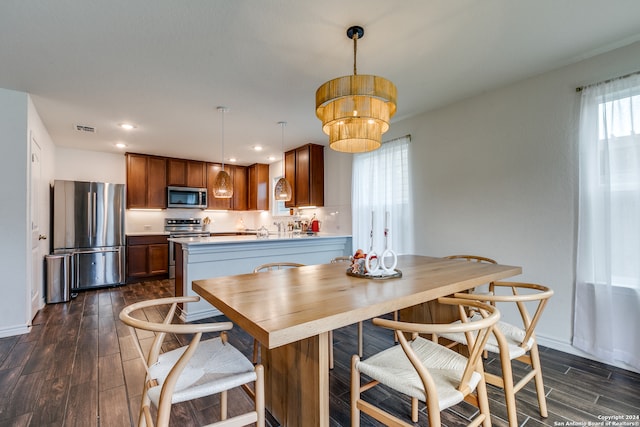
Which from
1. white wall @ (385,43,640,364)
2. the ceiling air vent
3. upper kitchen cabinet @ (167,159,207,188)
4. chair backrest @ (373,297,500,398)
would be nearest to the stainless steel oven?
upper kitchen cabinet @ (167,159,207,188)

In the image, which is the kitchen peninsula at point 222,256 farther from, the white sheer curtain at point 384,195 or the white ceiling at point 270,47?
the white ceiling at point 270,47

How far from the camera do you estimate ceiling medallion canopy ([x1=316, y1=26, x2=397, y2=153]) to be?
1677 mm

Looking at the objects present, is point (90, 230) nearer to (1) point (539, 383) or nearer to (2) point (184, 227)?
(2) point (184, 227)

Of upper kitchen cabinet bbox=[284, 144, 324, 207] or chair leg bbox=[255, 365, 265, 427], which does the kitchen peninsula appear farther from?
chair leg bbox=[255, 365, 265, 427]

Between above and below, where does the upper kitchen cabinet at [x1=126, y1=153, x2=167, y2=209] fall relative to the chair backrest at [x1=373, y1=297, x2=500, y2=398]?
above

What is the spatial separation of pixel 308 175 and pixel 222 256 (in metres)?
2.03

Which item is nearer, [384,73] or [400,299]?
[400,299]

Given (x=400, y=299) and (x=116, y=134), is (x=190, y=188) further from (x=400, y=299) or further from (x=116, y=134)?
(x=400, y=299)

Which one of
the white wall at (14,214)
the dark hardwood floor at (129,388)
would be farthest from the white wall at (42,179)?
the dark hardwood floor at (129,388)

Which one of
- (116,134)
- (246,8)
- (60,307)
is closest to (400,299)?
(246,8)

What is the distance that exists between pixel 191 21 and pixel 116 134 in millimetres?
3282

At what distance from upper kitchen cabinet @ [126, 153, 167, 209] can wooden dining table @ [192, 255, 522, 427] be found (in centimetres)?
468

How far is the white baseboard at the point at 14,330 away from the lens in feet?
9.27

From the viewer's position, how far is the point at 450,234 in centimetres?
329
